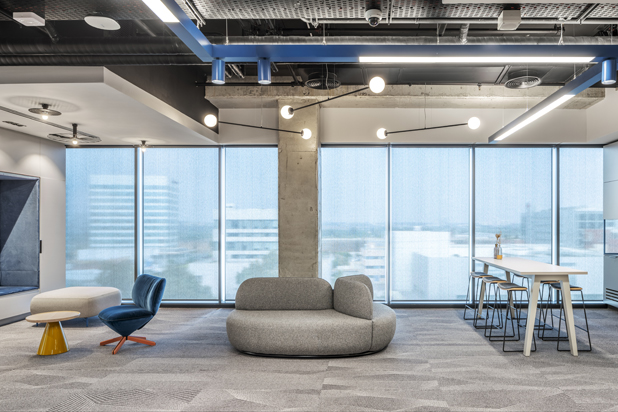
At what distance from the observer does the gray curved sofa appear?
4.31 meters

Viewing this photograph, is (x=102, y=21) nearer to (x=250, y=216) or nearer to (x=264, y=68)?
(x=264, y=68)

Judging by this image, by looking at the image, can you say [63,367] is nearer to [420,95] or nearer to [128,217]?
[128,217]

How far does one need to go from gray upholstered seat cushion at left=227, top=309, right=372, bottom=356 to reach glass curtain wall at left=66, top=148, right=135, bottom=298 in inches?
153

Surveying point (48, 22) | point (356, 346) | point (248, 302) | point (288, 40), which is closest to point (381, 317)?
point (356, 346)

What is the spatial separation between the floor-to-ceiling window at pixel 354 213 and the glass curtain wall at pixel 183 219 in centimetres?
202

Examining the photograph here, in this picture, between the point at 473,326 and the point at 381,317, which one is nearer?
the point at 381,317

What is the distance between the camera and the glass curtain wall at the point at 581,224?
7.13m

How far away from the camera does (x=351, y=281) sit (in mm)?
4730

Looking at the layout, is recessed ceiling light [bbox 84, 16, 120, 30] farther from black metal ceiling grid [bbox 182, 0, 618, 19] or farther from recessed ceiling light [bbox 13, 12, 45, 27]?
black metal ceiling grid [bbox 182, 0, 618, 19]

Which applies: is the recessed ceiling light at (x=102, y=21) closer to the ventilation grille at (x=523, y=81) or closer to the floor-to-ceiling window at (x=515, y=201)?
the ventilation grille at (x=523, y=81)

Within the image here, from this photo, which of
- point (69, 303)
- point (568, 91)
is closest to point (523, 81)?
point (568, 91)

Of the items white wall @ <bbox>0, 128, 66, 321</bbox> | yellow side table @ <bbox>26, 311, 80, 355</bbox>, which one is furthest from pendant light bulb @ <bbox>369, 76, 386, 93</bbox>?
white wall @ <bbox>0, 128, 66, 321</bbox>

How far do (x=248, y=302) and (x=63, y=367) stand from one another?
2.01 m

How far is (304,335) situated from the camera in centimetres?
430
